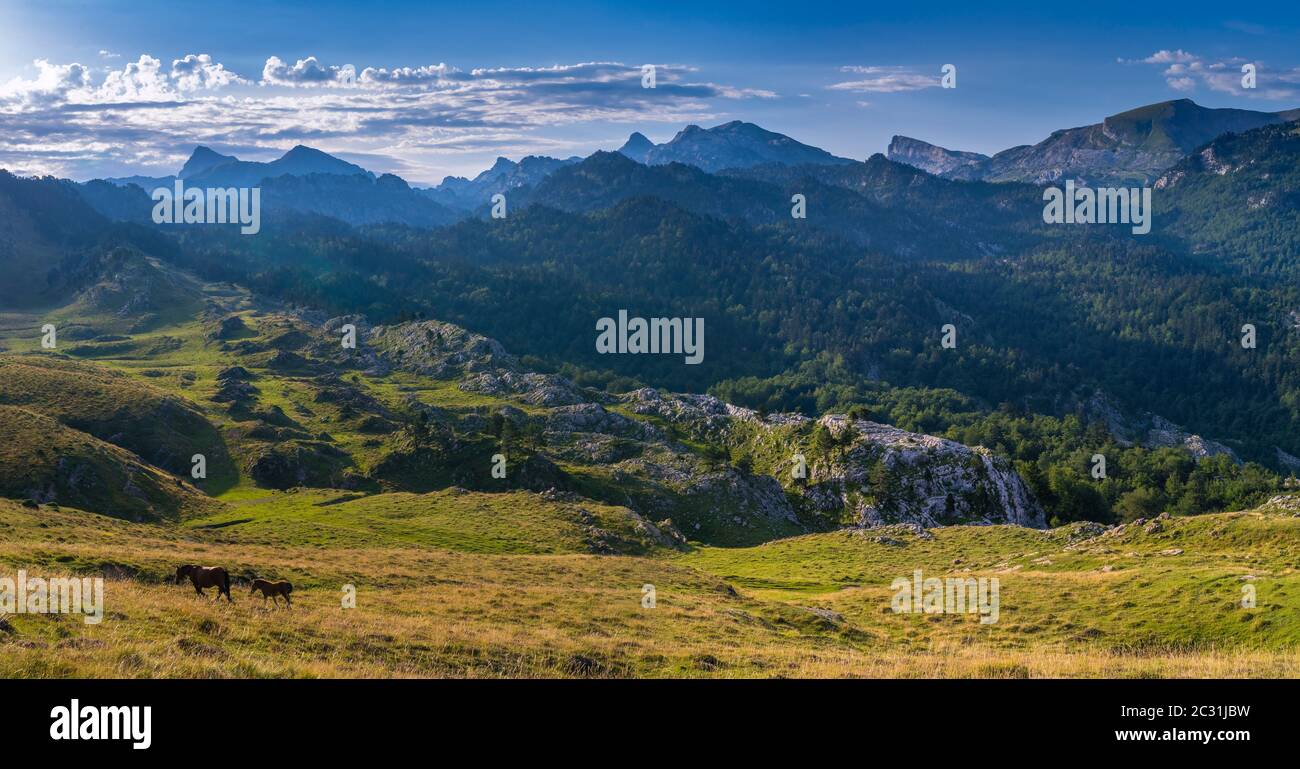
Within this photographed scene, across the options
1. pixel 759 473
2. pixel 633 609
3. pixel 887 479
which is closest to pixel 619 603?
pixel 633 609

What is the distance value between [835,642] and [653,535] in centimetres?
5763

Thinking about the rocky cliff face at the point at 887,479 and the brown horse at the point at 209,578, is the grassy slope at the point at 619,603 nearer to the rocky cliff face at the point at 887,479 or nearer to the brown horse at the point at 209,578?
the brown horse at the point at 209,578

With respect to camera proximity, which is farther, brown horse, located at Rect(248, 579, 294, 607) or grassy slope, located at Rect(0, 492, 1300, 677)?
brown horse, located at Rect(248, 579, 294, 607)

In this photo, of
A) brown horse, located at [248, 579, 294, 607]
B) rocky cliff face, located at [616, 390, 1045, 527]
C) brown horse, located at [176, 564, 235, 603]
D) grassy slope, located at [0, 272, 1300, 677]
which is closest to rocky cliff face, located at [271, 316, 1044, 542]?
rocky cliff face, located at [616, 390, 1045, 527]

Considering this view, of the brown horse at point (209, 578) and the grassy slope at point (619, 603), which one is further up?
the brown horse at point (209, 578)

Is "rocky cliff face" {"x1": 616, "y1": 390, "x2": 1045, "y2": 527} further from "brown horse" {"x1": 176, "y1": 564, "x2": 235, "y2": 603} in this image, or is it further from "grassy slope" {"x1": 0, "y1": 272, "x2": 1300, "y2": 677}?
"brown horse" {"x1": 176, "y1": 564, "x2": 235, "y2": 603}

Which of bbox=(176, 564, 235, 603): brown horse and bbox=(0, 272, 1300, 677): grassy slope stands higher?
bbox=(176, 564, 235, 603): brown horse

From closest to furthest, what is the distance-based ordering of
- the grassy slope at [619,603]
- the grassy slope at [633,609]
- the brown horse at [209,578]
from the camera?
the grassy slope at [633,609]
the grassy slope at [619,603]
the brown horse at [209,578]

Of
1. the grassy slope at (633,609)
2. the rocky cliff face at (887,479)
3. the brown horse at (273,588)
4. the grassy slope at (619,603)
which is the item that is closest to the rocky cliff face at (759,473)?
the rocky cliff face at (887,479)
